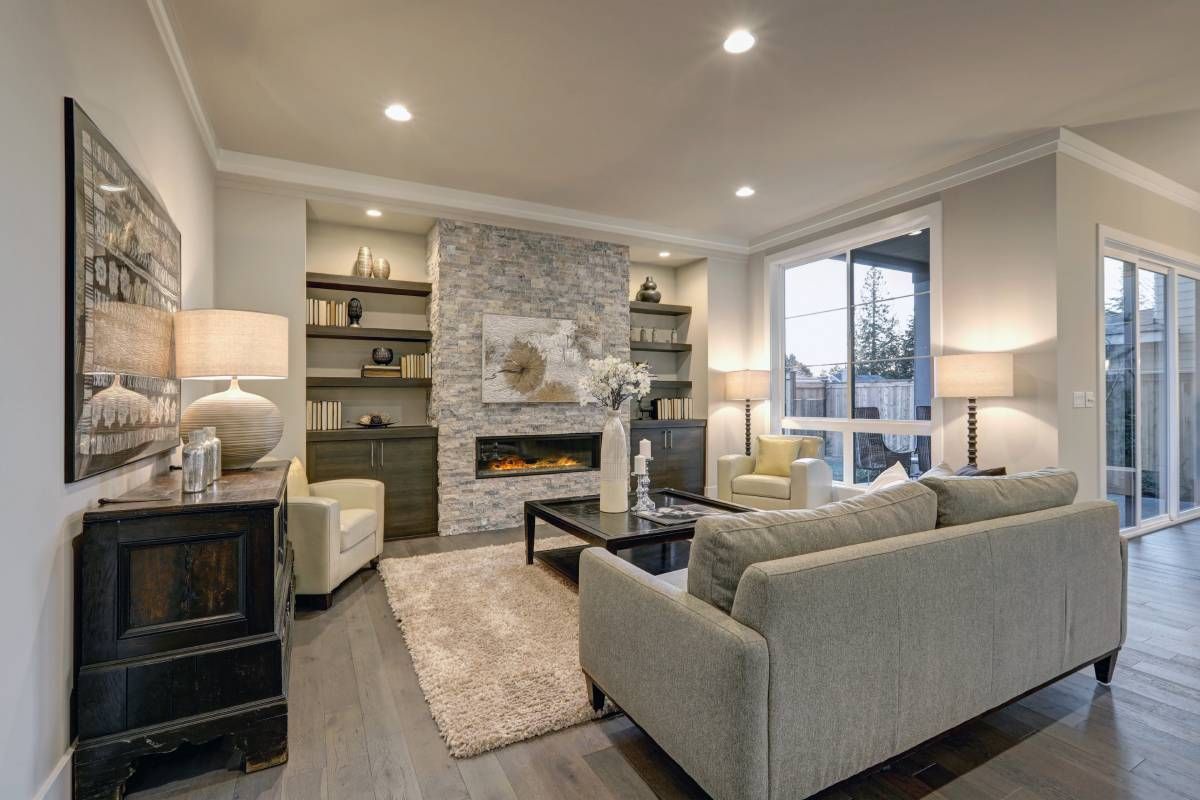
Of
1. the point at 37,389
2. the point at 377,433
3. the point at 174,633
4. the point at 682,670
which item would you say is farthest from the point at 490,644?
the point at 377,433

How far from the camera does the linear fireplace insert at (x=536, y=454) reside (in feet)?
16.9

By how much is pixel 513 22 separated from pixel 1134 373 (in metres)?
5.33

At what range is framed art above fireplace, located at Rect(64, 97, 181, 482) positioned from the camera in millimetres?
1557

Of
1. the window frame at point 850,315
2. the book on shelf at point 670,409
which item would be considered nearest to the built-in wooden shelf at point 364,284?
the book on shelf at point 670,409

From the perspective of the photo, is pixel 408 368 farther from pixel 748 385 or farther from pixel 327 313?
pixel 748 385

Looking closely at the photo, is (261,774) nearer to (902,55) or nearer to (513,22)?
(513,22)

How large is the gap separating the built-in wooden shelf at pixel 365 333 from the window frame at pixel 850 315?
3699 millimetres

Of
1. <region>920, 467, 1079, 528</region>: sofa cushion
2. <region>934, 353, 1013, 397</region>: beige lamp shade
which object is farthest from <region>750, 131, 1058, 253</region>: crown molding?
<region>920, 467, 1079, 528</region>: sofa cushion

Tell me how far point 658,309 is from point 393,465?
3.33 meters

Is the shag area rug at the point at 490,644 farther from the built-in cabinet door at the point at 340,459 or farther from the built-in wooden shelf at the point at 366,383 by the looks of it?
the built-in wooden shelf at the point at 366,383

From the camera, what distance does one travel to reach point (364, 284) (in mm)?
4863

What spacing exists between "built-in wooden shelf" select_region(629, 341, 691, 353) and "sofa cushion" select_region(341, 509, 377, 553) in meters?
3.26

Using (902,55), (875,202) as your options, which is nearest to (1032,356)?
(875,202)

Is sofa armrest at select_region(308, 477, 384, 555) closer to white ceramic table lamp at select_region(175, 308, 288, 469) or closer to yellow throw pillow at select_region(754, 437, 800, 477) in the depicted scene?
white ceramic table lamp at select_region(175, 308, 288, 469)
